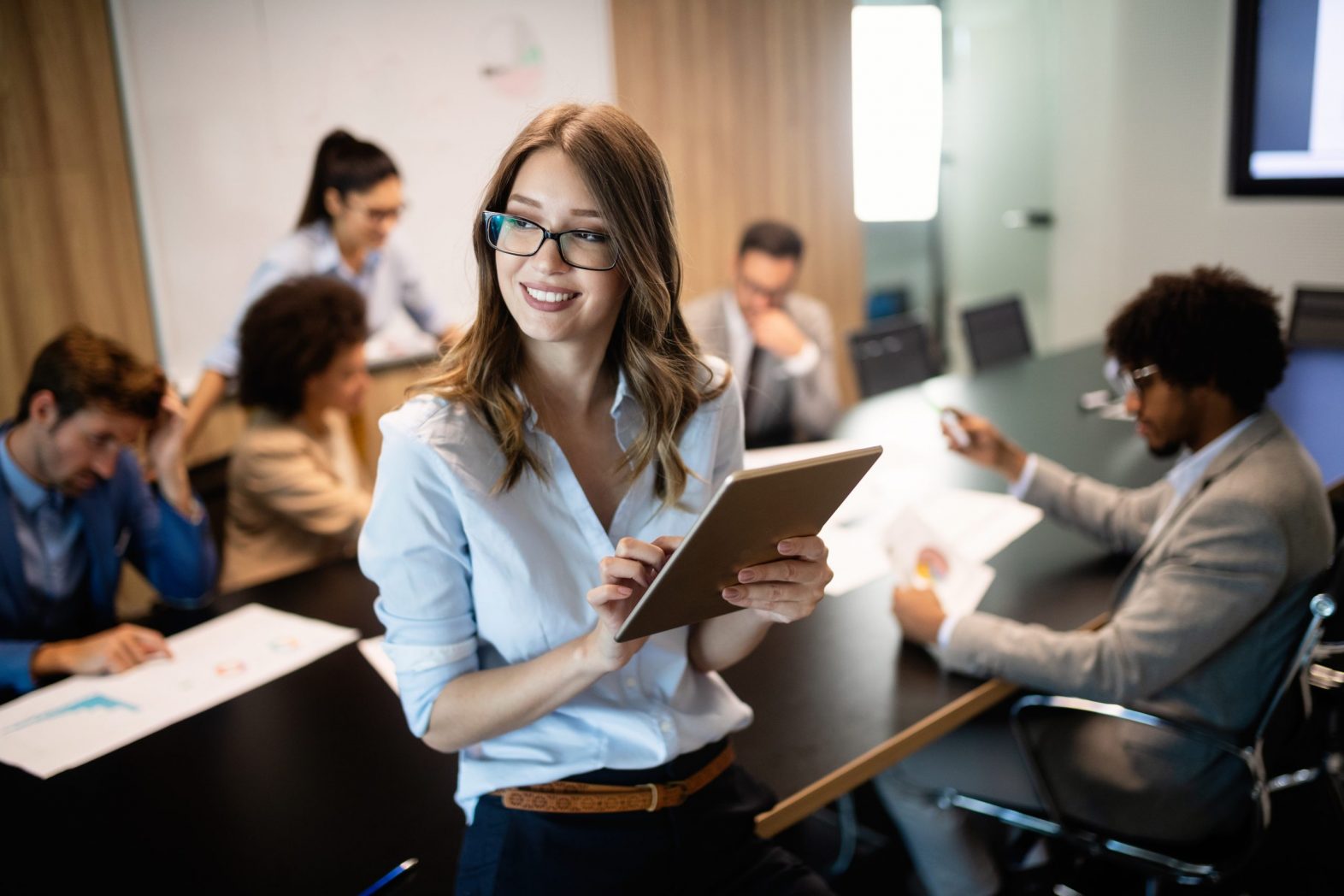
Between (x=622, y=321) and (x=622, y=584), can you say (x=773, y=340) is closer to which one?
(x=622, y=321)

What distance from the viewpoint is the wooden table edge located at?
1.44 meters

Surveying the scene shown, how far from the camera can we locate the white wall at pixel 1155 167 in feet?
18.7

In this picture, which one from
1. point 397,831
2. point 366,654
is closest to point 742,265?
point 366,654

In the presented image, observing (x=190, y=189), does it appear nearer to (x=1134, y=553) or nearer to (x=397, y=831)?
(x=397, y=831)

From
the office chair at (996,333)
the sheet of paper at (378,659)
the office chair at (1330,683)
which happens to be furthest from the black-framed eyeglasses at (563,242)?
the office chair at (996,333)

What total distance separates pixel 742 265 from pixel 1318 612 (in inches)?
86.4

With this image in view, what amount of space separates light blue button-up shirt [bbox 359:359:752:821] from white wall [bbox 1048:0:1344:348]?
210 inches

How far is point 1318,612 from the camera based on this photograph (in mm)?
1687

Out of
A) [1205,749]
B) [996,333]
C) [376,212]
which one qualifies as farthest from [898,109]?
[1205,749]

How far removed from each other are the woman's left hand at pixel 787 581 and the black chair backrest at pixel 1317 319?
3.83 metres

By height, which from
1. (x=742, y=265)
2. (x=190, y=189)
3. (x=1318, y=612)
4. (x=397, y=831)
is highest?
(x=190, y=189)

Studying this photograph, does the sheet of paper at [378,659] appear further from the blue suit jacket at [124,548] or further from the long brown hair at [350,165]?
the long brown hair at [350,165]

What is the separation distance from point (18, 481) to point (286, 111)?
90.0 inches

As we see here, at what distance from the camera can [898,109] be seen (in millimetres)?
6711
